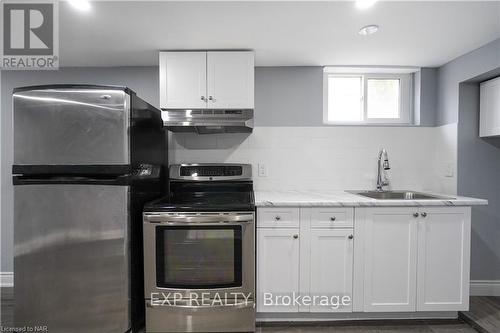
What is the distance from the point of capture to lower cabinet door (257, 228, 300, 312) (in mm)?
1802

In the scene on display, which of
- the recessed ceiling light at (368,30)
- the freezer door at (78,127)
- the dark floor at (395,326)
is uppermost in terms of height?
the recessed ceiling light at (368,30)

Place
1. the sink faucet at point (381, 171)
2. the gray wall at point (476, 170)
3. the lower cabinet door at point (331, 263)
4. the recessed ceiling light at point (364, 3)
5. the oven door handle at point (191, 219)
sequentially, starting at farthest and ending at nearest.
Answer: the sink faucet at point (381, 171) → the gray wall at point (476, 170) → the lower cabinet door at point (331, 263) → the oven door handle at point (191, 219) → the recessed ceiling light at point (364, 3)

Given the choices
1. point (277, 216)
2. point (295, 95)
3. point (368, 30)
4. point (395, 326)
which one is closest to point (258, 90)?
point (295, 95)

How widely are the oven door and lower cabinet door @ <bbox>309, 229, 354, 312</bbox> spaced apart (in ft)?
1.53

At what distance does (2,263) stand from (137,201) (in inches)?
76.0

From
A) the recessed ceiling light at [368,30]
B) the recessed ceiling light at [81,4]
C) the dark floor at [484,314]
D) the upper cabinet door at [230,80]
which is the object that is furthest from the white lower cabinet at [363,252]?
the recessed ceiling light at [81,4]

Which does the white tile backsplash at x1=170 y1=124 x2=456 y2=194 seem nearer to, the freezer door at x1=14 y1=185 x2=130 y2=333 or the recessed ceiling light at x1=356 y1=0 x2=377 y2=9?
the freezer door at x1=14 y1=185 x2=130 y2=333

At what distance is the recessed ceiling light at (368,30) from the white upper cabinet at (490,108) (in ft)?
4.01

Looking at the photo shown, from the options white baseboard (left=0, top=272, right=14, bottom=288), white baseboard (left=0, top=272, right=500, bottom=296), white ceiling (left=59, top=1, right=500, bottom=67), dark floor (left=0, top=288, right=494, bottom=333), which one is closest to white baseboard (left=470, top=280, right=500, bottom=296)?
white baseboard (left=0, top=272, right=500, bottom=296)

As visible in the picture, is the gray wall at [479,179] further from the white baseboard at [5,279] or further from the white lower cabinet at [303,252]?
the white baseboard at [5,279]

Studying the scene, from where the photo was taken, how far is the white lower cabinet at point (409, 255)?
180 centimetres

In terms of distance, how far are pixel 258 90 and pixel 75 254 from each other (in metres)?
1.99

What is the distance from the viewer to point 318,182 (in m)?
2.43

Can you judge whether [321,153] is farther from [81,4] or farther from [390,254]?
[81,4]
